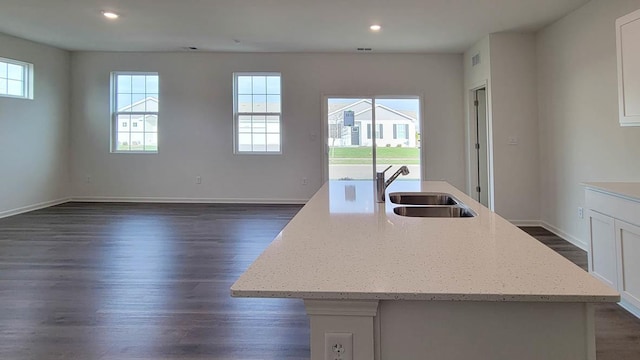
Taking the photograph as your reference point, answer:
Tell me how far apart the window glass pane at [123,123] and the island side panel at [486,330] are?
23.1ft

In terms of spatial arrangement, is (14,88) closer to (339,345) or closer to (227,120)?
(227,120)

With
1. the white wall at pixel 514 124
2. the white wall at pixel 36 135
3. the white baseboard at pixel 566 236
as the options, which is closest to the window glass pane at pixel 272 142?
the white wall at pixel 514 124

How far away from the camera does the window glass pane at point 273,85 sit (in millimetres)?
6590

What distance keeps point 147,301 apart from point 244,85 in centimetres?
484

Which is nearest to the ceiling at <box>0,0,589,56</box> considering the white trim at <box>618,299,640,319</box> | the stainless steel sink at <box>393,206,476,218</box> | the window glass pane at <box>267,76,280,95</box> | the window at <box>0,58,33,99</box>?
the window at <box>0,58,33,99</box>

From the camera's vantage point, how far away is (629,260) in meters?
2.20

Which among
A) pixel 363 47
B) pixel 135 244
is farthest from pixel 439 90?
pixel 135 244

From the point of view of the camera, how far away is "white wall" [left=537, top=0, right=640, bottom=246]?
11.1 ft

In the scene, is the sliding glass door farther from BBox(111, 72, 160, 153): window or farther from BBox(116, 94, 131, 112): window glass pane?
BBox(116, 94, 131, 112): window glass pane

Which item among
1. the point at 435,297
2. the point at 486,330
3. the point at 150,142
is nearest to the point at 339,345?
the point at 435,297

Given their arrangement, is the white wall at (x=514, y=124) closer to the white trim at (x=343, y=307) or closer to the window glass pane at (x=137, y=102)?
the white trim at (x=343, y=307)

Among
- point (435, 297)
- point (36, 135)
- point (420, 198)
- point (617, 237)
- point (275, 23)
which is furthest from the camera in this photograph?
point (36, 135)

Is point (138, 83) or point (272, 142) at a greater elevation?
point (138, 83)

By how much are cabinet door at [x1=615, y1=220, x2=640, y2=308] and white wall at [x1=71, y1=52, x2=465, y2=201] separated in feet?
13.8
